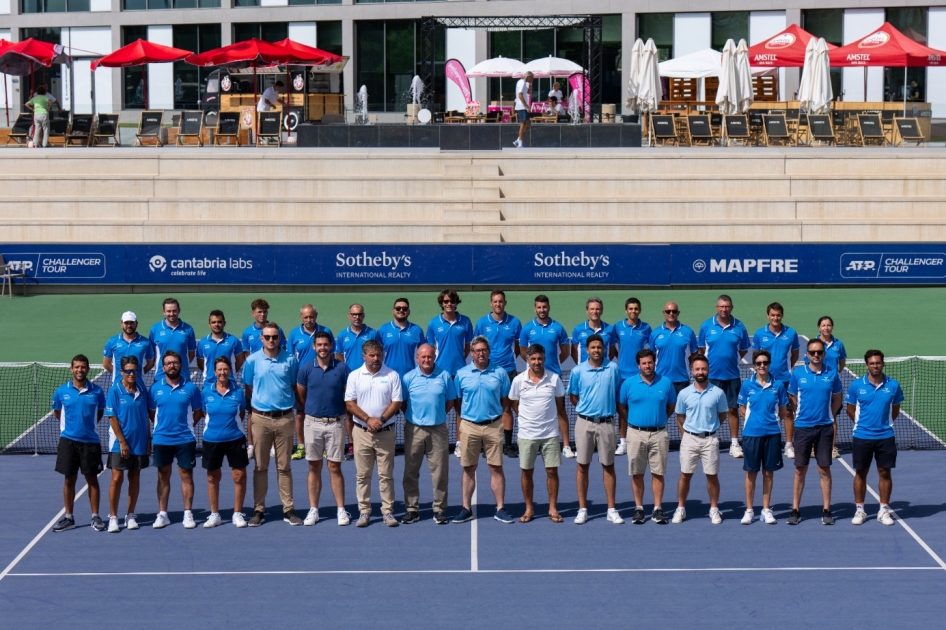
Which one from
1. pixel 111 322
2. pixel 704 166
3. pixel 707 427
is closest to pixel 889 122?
pixel 704 166

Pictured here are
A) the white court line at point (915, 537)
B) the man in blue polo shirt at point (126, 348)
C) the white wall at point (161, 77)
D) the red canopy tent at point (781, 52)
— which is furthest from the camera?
the white wall at point (161, 77)

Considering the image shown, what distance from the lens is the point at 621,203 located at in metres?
28.3

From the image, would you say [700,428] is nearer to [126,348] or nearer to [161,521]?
[161,521]

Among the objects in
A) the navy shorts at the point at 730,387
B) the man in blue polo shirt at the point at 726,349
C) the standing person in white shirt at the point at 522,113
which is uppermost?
the standing person in white shirt at the point at 522,113

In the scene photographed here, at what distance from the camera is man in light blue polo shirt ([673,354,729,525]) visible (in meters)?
12.2

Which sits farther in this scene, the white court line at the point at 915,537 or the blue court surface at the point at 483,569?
the white court line at the point at 915,537

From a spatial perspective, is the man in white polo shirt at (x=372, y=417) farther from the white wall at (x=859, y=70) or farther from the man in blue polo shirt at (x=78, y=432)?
the white wall at (x=859, y=70)

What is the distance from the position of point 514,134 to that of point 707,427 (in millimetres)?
19661

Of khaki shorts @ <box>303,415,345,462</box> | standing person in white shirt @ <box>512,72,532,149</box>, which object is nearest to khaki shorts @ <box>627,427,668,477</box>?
khaki shorts @ <box>303,415,345,462</box>

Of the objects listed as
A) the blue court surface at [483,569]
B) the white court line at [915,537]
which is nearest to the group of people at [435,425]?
the white court line at [915,537]

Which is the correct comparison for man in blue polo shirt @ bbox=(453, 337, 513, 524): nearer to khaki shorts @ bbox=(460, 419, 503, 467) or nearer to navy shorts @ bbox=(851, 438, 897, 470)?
khaki shorts @ bbox=(460, 419, 503, 467)

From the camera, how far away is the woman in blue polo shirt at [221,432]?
12094 millimetres

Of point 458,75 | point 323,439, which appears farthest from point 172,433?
point 458,75

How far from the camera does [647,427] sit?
1227 cm
